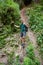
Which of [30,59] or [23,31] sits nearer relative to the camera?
[30,59]

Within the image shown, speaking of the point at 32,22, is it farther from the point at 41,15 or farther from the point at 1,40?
the point at 1,40

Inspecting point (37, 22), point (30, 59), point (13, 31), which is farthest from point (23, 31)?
point (37, 22)

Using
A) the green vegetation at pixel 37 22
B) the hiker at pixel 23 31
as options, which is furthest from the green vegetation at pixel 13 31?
the hiker at pixel 23 31

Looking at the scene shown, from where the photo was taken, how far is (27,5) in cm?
3328

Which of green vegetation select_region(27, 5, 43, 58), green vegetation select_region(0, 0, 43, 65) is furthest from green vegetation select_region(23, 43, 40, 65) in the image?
green vegetation select_region(27, 5, 43, 58)

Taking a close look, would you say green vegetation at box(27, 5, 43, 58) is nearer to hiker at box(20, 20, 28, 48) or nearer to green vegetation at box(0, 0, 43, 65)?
green vegetation at box(0, 0, 43, 65)

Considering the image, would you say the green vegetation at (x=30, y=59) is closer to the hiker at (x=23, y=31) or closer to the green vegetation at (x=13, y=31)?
the green vegetation at (x=13, y=31)

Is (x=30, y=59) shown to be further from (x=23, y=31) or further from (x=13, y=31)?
(x=13, y=31)

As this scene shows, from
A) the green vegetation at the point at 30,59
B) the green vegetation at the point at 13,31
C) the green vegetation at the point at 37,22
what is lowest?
the green vegetation at the point at 37,22

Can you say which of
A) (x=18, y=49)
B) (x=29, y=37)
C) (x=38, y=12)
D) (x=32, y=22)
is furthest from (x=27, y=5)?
(x=18, y=49)

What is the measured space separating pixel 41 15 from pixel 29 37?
270 inches

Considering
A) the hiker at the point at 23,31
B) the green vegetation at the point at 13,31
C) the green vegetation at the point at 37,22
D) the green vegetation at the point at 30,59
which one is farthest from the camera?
the green vegetation at the point at 37,22

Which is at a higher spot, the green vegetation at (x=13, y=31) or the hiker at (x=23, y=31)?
the hiker at (x=23, y=31)

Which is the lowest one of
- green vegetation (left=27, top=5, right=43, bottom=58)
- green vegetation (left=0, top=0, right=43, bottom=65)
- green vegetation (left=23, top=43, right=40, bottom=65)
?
green vegetation (left=27, top=5, right=43, bottom=58)
